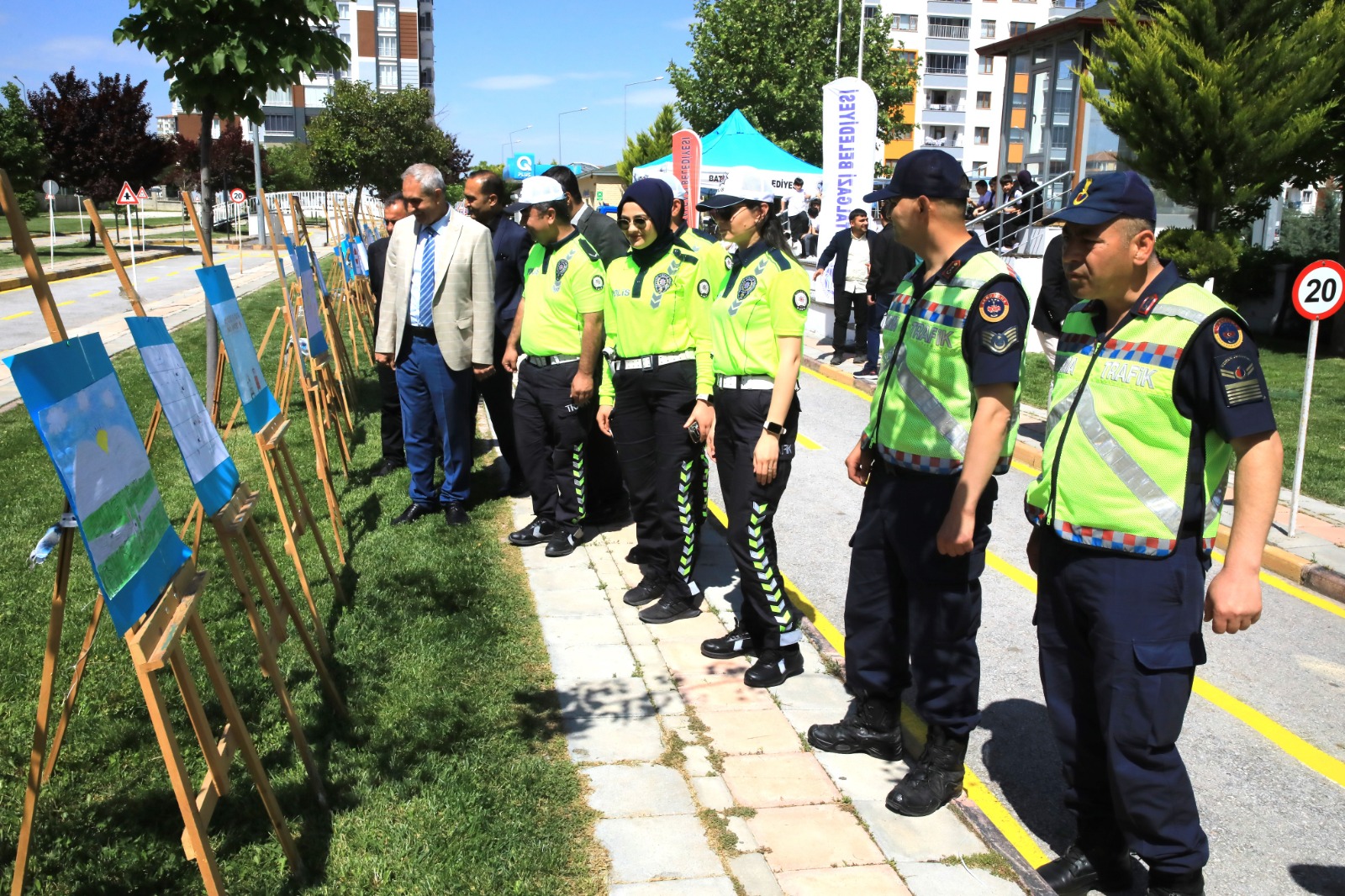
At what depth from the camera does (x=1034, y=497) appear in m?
3.31

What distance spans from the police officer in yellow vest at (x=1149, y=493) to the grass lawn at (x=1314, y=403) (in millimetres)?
3541

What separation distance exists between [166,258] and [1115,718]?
37.7 metres

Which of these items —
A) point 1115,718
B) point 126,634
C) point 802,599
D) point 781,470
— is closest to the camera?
point 126,634

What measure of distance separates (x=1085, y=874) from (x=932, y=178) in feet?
7.44

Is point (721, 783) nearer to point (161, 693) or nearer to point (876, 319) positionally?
point (161, 693)

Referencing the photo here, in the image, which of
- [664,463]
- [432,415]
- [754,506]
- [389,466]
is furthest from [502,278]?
[754,506]

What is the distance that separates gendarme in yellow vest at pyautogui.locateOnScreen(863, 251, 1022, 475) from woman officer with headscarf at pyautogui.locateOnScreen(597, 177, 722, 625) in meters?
1.51

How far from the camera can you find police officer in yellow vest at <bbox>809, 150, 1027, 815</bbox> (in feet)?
11.2

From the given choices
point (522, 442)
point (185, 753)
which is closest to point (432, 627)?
point (185, 753)

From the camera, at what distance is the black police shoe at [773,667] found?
4.75m

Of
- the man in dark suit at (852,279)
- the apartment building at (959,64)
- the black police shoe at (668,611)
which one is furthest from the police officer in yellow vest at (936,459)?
the apartment building at (959,64)

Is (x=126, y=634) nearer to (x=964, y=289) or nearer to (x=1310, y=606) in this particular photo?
(x=964, y=289)

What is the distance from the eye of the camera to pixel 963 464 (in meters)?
3.47

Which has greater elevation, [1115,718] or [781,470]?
[781,470]
